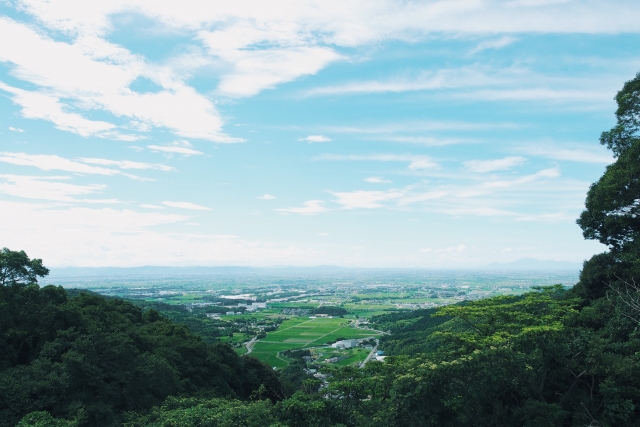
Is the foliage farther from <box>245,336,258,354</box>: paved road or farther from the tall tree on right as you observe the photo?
<box>245,336,258,354</box>: paved road

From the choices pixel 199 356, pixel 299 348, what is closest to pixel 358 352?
pixel 299 348

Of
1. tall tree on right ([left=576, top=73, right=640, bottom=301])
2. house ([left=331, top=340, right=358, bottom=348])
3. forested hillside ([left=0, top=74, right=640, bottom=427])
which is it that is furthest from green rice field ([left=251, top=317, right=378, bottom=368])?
tall tree on right ([left=576, top=73, right=640, bottom=301])

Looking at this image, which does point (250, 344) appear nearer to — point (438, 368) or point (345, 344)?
point (345, 344)

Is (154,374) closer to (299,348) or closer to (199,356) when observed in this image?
(199,356)

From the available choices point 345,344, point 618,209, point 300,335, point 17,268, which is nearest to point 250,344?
point 300,335

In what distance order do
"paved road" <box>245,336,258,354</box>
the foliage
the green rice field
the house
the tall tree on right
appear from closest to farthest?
the foliage → the tall tree on right → the green rice field → "paved road" <box>245,336,258,354</box> → the house
